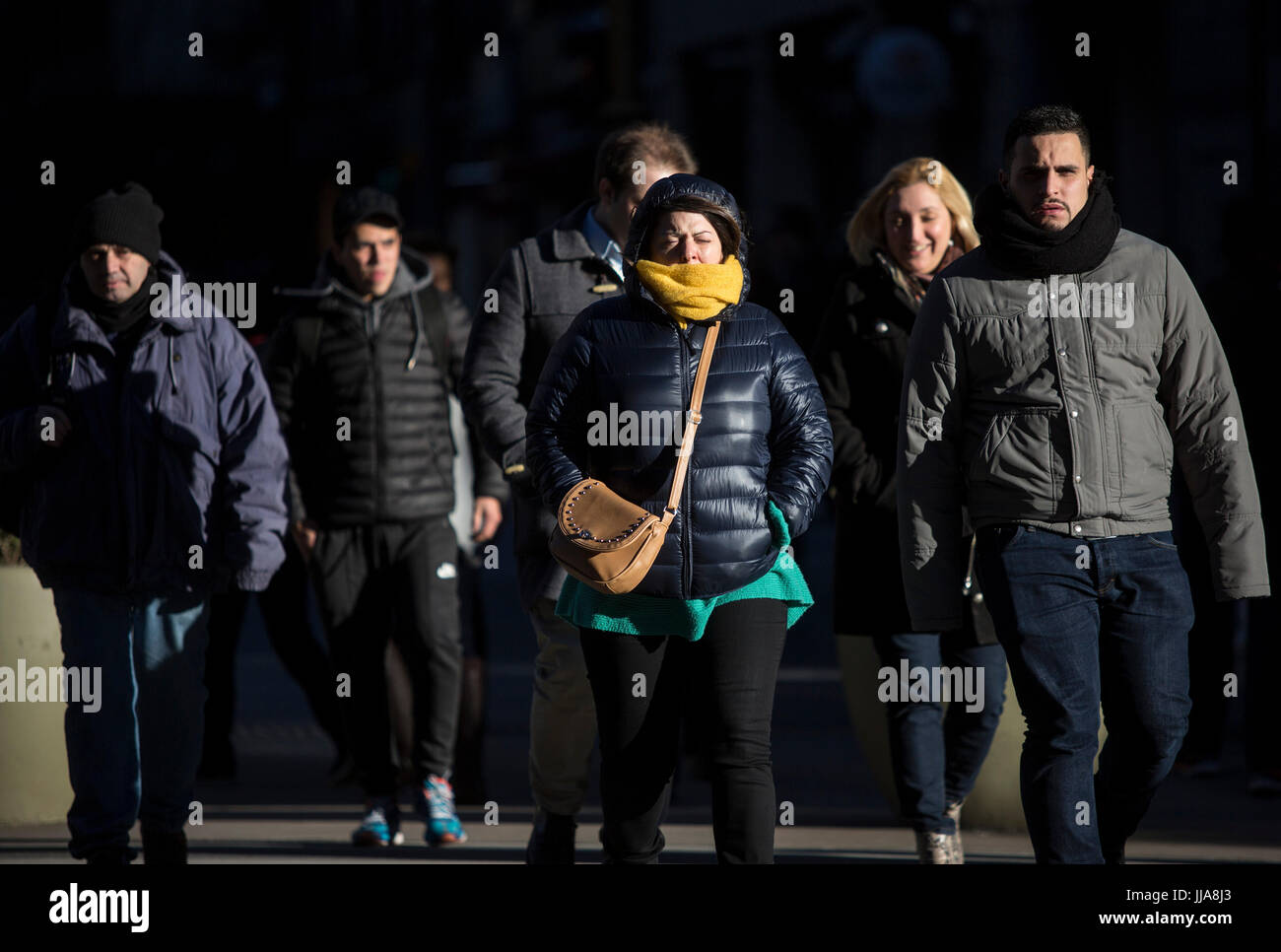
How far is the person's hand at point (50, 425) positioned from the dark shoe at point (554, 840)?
5.71 feet

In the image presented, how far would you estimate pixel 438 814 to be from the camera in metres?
7.02

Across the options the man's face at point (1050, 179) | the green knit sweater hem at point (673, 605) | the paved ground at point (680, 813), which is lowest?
the paved ground at point (680, 813)

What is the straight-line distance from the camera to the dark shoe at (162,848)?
590 cm

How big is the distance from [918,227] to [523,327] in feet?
4.19

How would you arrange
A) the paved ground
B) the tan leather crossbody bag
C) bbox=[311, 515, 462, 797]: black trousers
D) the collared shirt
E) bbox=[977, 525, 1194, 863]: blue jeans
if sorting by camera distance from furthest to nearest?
bbox=[311, 515, 462, 797]: black trousers → the paved ground → the collared shirt → bbox=[977, 525, 1194, 863]: blue jeans → the tan leather crossbody bag

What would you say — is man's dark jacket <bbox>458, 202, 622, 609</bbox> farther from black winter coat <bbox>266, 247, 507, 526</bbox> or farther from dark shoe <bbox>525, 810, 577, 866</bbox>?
black winter coat <bbox>266, 247, 507, 526</bbox>

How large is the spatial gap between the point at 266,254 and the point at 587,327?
26.6 metres

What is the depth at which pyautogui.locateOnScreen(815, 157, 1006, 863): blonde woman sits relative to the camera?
20.7 feet

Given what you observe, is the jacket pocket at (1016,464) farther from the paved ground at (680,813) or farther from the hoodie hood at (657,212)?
the paved ground at (680,813)

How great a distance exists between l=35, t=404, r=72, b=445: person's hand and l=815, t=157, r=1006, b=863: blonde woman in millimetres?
2288

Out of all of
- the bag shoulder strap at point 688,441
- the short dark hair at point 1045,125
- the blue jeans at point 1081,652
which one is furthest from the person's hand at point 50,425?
the short dark hair at point 1045,125

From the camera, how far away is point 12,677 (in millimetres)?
7375

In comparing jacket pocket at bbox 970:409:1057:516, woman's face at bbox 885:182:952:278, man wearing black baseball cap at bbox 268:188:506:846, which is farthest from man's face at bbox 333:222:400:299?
jacket pocket at bbox 970:409:1057:516
